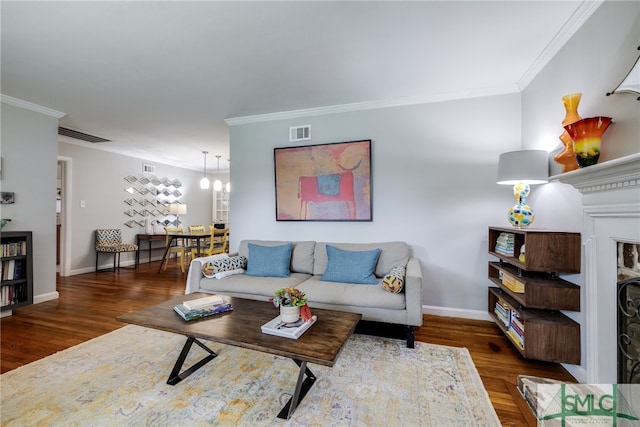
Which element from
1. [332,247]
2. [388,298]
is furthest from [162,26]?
[388,298]

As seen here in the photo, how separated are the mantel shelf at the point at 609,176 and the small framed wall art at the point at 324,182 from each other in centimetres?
183

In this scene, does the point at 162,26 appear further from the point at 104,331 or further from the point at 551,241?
A: the point at 551,241

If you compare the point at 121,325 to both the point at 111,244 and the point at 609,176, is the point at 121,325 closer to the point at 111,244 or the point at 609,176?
the point at 111,244

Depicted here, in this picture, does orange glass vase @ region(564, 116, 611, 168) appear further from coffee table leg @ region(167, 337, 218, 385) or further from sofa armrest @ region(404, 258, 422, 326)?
coffee table leg @ region(167, 337, 218, 385)

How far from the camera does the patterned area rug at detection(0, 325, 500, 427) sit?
4.76 feet

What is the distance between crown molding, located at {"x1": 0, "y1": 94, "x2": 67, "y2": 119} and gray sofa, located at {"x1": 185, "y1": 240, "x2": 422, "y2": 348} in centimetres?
273

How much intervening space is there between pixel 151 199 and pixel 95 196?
1.16 metres

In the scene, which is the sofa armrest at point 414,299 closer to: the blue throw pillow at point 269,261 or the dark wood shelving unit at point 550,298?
the dark wood shelving unit at point 550,298

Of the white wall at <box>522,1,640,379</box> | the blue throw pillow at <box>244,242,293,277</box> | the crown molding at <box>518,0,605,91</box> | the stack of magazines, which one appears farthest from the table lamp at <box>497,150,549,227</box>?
the stack of magazines

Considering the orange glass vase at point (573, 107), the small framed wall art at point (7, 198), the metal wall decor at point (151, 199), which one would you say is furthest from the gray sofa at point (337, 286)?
the metal wall decor at point (151, 199)

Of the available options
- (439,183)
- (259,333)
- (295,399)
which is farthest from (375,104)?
(295,399)

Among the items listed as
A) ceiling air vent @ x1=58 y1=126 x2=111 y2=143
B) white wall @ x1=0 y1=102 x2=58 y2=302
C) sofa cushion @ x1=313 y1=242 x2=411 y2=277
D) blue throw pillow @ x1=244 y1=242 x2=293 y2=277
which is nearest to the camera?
sofa cushion @ x1=313 y1=242 x2=411 y2=277

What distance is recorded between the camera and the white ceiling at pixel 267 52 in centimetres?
178

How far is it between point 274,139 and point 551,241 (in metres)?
3.03
